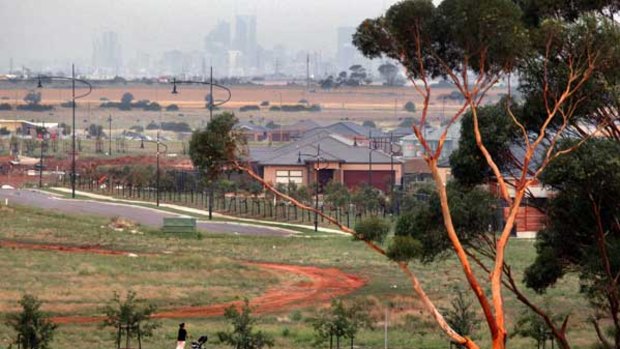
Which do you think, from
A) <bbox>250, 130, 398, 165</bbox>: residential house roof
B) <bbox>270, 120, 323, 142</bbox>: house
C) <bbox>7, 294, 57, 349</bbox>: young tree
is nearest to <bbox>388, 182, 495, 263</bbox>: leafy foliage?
<bbox>7, 294, 57, 349</bbox>: young tree

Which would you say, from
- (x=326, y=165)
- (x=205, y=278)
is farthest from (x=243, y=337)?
(x=326, y=165)

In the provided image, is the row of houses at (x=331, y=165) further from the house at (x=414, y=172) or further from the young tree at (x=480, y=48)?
the young tree at (x=480, y=48)

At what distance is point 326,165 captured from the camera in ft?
274

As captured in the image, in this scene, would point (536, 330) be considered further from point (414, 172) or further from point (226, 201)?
point (414, 172)

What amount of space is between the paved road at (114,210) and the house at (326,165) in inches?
497

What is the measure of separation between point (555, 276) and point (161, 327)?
7.77 m

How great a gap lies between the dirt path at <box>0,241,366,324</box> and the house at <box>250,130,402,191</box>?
34.5 m

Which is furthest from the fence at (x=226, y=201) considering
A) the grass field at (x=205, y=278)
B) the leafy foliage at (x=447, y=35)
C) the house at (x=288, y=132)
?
the house at (x=288, y=132)

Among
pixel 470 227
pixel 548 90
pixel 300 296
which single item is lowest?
pixel 300 296

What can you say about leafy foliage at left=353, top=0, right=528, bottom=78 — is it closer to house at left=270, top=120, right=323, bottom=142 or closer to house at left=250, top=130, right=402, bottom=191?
house at left=250, top=130, right=402, bottom=191

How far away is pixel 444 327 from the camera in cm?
2219

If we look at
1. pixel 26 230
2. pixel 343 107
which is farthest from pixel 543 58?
pixel 343 107

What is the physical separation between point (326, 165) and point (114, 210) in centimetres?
1950

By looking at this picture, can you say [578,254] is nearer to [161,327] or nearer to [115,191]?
[161,327]
